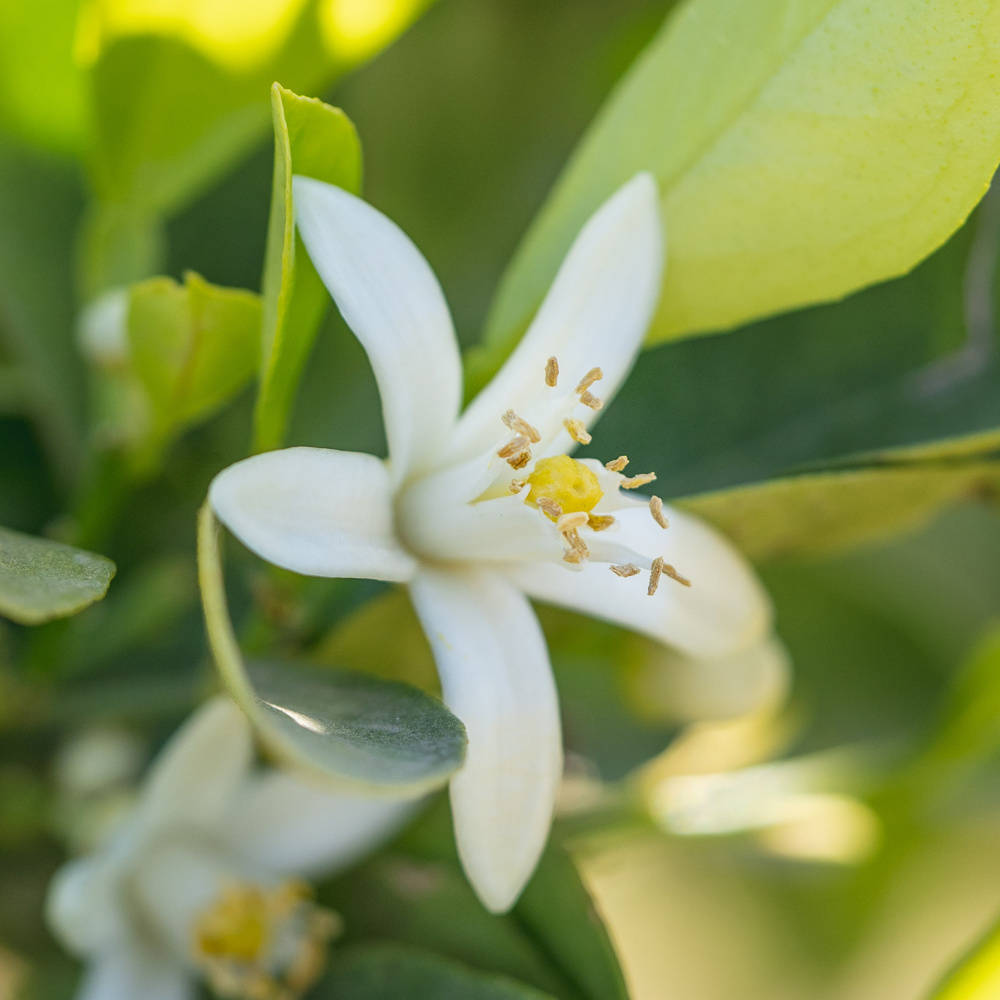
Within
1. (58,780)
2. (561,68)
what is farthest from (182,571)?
(561,68)

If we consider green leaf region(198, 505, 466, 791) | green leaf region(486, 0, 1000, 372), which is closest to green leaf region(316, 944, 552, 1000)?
green leaf region(198, 505, 466, 791)

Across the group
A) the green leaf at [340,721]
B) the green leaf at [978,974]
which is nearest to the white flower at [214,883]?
the green leaf at [340,721]

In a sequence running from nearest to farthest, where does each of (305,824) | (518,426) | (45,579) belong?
(45,579) < (518,426) < (305,824)

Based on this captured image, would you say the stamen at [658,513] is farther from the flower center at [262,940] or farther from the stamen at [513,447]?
the flower center at [262,940]

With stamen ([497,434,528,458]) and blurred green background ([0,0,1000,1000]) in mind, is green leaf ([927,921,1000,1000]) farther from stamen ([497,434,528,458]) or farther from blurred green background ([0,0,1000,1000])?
stamen ([497,434,528,458])

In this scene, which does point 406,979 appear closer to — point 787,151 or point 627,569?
point 627,569

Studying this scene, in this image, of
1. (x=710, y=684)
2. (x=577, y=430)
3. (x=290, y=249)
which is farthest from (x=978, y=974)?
(x=290, y=249)

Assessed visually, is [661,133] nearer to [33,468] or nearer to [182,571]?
[182,571]
